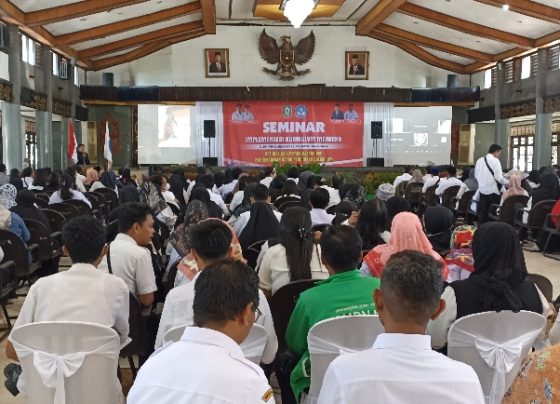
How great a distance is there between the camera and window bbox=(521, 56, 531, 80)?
16.9 m

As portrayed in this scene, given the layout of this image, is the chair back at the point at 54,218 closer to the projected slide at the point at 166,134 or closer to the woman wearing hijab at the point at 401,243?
the woman wearing hijab at the point at 401,243

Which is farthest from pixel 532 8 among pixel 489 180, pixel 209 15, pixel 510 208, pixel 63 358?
pixel 63 358

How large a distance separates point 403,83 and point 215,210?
15.5m

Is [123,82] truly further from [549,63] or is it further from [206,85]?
[549,63]

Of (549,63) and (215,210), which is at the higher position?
(549,63)

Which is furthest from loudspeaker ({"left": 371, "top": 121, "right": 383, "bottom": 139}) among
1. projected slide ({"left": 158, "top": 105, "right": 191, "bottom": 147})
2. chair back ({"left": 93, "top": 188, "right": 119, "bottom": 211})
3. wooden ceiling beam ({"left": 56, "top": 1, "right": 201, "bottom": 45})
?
chair back ({"left": 93, "top": 188, "right": 119, "bottom": 211})

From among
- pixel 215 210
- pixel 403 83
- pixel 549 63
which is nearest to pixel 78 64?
pixel 403 83

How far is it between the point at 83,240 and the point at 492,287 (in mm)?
1634

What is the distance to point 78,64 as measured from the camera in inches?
737

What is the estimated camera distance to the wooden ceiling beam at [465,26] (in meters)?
15.8

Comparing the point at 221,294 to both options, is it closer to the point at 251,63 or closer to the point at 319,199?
the point at 319,199

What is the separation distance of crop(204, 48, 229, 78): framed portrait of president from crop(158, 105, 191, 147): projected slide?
1.38m

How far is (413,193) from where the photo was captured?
38.9 ft

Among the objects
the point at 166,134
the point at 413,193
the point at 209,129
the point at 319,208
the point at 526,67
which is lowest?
the point at 413,193
